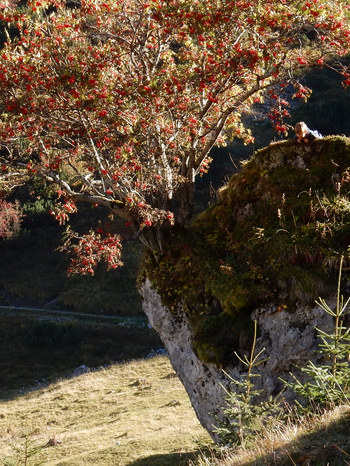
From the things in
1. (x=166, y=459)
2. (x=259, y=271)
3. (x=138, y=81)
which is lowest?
(x=166, y=459)

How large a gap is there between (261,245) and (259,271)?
1.98 feet

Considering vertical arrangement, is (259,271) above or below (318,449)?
above

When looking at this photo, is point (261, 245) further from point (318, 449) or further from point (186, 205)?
point (318, 449)

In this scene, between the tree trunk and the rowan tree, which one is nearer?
the rowan tree

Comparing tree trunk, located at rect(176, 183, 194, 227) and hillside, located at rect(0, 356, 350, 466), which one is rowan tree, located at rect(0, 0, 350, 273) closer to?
tree trunk, located at rect(176, 183, 194, 227)

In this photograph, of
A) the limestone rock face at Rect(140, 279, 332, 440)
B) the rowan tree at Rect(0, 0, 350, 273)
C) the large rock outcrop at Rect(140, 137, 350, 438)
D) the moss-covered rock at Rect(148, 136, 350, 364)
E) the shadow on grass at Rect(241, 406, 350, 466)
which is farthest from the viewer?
the rowan tree at Rect(0, 0, 350, 273)

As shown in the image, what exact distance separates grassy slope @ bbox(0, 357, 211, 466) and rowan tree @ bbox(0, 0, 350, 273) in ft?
17.8

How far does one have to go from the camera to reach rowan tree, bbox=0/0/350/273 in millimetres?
10539

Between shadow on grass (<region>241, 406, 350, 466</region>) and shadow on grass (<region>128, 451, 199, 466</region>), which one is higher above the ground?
shadow on grass (<region>241, 406, 350, 466</region>)

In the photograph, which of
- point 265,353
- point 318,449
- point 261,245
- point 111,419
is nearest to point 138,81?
point 261,245

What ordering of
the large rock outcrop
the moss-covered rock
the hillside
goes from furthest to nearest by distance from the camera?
1. the moss-covered rock
2. the large rock outcrop
3. the hillside

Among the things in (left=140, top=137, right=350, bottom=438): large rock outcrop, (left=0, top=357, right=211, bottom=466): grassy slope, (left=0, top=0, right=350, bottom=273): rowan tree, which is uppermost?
(left=0, top=0, right=350, bottom=273): rowan tree

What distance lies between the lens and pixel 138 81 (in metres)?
11.1

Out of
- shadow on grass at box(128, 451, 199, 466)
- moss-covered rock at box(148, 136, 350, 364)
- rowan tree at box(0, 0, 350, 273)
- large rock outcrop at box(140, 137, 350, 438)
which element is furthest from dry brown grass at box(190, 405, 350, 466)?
shadow on grass at box(128, 451, 199, 466)
